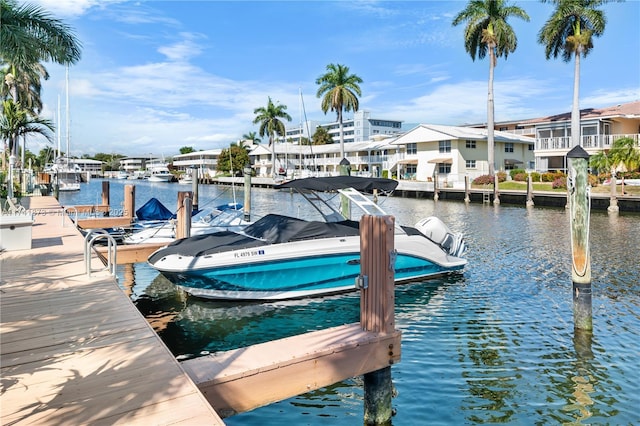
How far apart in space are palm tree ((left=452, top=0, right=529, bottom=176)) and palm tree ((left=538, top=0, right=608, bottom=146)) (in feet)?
13.6

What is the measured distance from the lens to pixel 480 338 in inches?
355

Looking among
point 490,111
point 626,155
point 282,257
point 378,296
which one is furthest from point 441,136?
point 378,296

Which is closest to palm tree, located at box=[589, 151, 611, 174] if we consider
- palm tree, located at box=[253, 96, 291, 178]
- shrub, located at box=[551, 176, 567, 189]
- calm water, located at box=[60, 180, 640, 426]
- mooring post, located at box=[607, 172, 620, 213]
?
shrub, located at box=[551, 176, 567, 189]

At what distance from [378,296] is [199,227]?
12.3m

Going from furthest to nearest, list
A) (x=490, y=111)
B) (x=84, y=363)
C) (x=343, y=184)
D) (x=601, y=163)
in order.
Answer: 1. (x=490, y=111)
2. (x=601, y=163)
3. (x=343, y=184)
4. (x=84, y=363)

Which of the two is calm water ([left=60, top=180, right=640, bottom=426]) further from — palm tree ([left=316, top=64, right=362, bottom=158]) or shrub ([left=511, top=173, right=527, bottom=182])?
palm tree ([left=316, top=64, right=362, bottom=158])

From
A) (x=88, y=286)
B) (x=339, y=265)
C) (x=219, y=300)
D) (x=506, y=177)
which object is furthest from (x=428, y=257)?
(x=506, y=177)

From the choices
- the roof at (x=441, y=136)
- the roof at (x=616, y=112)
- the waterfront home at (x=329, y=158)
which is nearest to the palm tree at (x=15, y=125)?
the waterfront home at (x=329, y=158)

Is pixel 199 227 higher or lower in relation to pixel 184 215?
lower

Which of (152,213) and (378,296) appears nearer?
(378,296)

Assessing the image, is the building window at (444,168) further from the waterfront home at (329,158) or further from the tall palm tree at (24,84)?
the tall palm tree at (24,84)

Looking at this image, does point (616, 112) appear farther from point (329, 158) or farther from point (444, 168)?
point (329, 158)

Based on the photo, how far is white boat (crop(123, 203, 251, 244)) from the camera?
16.4 meters

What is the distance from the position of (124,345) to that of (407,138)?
2249 inches
